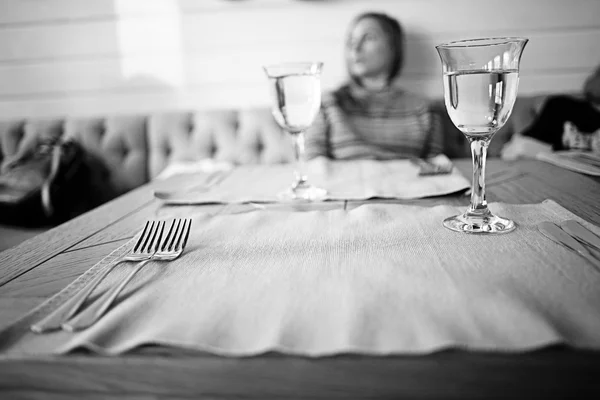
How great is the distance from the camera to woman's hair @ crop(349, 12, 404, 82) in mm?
1904

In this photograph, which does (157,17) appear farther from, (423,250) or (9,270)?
(423,250)

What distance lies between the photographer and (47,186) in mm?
1562

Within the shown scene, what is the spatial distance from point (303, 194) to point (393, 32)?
A: 52.1 inches

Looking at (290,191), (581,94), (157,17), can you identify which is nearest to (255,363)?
(290,191)

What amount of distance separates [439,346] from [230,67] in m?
1.94

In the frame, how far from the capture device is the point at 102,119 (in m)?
1.91

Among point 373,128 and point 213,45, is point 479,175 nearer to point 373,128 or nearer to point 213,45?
point 373,128

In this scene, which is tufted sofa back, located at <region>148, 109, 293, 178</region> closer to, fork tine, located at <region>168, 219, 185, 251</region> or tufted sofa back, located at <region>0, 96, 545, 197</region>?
tufted sofa back, located at <region>0, 96, 545, 197</region>

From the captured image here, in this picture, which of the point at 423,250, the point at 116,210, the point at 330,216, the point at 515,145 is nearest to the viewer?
the point at 423,250

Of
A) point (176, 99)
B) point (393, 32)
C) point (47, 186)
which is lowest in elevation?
point (47, 186)

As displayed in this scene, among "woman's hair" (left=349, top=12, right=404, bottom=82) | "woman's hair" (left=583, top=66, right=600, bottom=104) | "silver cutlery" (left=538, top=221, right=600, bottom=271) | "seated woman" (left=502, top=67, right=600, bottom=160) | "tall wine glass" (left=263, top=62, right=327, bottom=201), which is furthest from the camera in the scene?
"woman's hair" (left=349, top=12, right=404, bottom=82)

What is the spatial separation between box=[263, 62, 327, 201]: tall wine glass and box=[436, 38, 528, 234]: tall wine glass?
25cm

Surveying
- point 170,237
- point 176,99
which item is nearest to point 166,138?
point 176,99

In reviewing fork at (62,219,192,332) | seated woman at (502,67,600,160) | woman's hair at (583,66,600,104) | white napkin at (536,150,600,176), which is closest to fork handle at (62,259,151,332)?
fork at (62,219,192,332)
